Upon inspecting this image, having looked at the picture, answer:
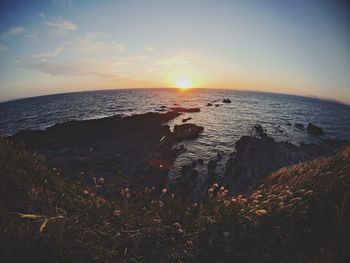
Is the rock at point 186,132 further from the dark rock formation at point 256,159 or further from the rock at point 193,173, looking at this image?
the rock at point 193,173

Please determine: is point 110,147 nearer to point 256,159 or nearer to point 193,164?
point 193,164

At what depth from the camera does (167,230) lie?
3729 millimetres

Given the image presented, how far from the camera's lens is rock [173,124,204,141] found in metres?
28.5

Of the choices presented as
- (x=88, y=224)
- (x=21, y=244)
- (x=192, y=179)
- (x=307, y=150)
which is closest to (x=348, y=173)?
(x=88, y=224)

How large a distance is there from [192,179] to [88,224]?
13.5 meters

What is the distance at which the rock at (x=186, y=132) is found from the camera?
28545mm

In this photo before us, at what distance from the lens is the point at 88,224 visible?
3.47m

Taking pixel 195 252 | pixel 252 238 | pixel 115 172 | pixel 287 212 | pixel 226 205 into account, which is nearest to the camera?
pixel 195 252

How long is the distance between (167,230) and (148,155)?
1734 cm

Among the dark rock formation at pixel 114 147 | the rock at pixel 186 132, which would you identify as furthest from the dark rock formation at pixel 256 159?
the rock at pixel 186 132

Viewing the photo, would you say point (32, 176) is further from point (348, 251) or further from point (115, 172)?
point (115, 172)

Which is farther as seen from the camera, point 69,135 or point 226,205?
point 69,135

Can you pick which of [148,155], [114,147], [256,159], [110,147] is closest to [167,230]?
[148,155]

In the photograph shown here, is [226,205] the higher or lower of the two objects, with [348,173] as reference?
lower
